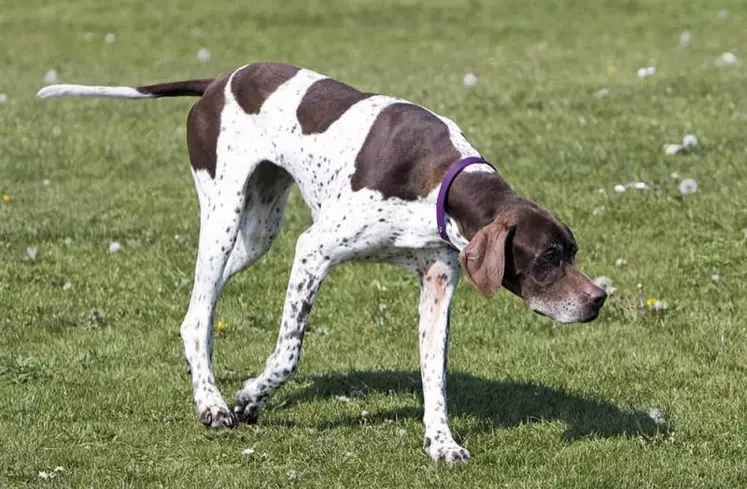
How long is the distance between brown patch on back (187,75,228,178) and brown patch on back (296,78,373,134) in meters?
0.49

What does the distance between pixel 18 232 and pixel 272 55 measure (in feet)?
31.7

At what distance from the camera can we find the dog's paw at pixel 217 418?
637cm

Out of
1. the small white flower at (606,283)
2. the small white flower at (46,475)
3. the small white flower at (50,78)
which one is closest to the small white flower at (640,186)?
the small white flower at (606,283)

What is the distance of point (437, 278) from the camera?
250 inches

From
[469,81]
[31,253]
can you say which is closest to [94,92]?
[31,253]

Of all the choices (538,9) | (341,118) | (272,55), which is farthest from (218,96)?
(538,9)

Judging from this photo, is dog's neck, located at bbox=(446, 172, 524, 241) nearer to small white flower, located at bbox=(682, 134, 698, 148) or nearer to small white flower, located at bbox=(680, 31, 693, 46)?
small white flower, located at bbox=(682, 134, 698, 148)

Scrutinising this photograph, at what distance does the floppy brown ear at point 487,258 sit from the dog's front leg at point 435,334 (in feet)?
2.09

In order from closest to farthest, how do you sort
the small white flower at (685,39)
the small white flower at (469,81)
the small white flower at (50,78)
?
the small white flower at (469,81)
the small white flower at (50,78)
the small white flower at (685,39)

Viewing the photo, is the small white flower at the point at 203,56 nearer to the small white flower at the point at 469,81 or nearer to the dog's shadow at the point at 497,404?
the small white flower at the point at 469,81

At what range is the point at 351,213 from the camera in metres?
6.13

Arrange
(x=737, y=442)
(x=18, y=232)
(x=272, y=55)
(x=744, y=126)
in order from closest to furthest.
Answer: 1. (x=737, y=442)
2. (x=18, y=232)
3. (x=744, y=126)
4. (x=272, y=55)

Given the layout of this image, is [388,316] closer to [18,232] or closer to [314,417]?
[314,417]

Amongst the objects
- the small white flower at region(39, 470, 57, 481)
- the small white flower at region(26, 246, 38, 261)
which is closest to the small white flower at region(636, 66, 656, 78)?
the small white flower at region(26, 246, 38, 261)
